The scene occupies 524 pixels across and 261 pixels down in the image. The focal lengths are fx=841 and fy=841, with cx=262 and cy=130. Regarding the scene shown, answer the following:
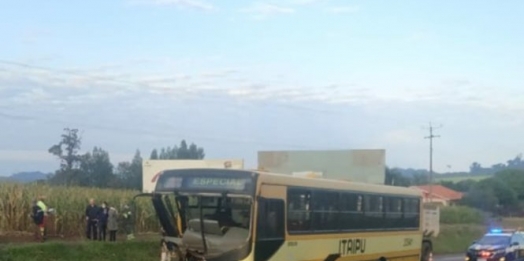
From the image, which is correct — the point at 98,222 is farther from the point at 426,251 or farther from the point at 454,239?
the point at 454,239

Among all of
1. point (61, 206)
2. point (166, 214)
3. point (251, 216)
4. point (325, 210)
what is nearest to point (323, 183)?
point (325, 210)

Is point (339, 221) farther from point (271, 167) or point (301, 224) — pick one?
point (271, 167)

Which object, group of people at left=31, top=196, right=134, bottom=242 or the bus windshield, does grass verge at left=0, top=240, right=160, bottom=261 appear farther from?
the bus windshield

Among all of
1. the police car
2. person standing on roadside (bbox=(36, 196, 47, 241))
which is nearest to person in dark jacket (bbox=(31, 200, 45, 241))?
person standing on roadside (bbox=(36, 196, 47, 241))

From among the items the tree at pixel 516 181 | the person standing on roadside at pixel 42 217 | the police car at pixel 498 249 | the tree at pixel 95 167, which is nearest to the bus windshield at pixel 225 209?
the person standing on roadside at pixel 42 217

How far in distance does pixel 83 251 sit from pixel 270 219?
36.3 ft

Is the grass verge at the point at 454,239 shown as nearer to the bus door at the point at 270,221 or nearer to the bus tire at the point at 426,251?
the bus tire at the point at 426,251

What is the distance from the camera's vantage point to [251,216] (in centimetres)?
1716

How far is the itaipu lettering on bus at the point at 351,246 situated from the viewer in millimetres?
21708

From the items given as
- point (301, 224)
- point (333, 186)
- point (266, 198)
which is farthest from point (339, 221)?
point (266, 198)

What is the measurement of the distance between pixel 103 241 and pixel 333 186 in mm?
10481

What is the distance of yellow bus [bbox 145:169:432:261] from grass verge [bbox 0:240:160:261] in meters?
8.17

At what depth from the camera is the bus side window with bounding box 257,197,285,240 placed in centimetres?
1741

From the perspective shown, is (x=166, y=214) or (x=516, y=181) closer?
(x=166, y=214)
